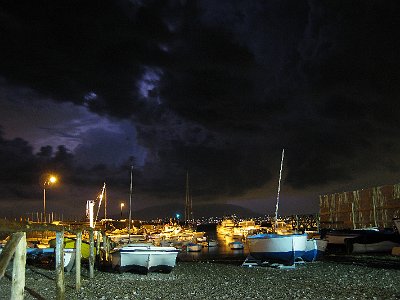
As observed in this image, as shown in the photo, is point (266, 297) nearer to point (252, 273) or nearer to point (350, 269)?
point (252, 273)

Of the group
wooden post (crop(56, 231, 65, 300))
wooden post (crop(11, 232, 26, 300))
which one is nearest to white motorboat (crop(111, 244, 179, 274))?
wooden post (crop(56, 231, 65, 300))

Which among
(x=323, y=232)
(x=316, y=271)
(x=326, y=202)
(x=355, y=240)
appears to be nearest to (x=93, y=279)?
(x=316, y=271)

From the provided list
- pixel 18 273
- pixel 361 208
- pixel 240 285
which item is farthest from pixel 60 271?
pixel 361 208

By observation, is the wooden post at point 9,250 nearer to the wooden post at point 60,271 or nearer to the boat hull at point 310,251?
the wooden post at point 60,271

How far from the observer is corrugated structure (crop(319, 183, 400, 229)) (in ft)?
140

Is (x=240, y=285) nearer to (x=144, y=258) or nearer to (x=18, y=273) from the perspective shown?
(x=144, y=258)

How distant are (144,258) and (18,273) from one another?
17.5 metres

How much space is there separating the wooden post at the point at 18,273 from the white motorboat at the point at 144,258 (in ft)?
56.8

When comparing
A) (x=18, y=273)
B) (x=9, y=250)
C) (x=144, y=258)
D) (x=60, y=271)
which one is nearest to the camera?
(x=9, y=250)

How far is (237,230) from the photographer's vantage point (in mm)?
123500

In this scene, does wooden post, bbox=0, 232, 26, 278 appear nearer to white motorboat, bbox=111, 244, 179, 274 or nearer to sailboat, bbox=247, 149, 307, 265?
white motorboat, bbox=111, 244, 179, 274

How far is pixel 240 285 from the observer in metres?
19.8

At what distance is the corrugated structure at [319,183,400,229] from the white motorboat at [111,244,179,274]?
2662cm

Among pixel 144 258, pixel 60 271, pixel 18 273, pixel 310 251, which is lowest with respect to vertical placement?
pixel 310 251
